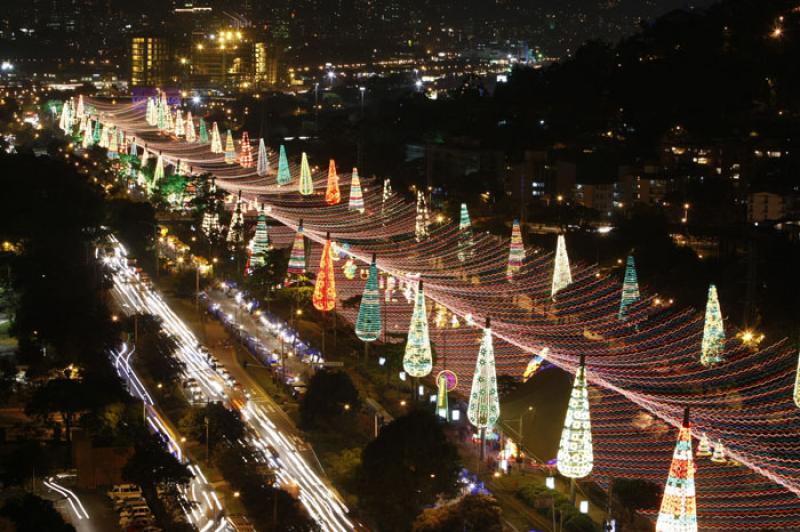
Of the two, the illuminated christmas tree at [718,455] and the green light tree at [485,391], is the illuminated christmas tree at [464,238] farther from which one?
the illuminated christmas tree at [718,455]

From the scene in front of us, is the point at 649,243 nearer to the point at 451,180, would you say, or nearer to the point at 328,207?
the point at 328,207

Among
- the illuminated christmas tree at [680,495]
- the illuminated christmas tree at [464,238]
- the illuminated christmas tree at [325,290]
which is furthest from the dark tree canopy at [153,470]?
the illuminated christmas tree at [464,238]

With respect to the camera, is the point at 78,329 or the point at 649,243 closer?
the point at 78,329

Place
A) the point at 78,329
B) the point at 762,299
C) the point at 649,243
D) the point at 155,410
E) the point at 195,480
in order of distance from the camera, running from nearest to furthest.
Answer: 1. the point at 195,480
2. the point at 155,410
3. the point at 78,329
4. the point at 762,299
5. the point at 649,243

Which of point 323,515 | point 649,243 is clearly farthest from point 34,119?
point 323,515

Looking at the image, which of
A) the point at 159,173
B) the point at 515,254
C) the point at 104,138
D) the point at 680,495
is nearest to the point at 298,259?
the point at 515,254

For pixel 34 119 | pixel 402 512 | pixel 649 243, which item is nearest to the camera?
pixel 402 512

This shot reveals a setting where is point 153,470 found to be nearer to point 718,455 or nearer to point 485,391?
point 485,391
